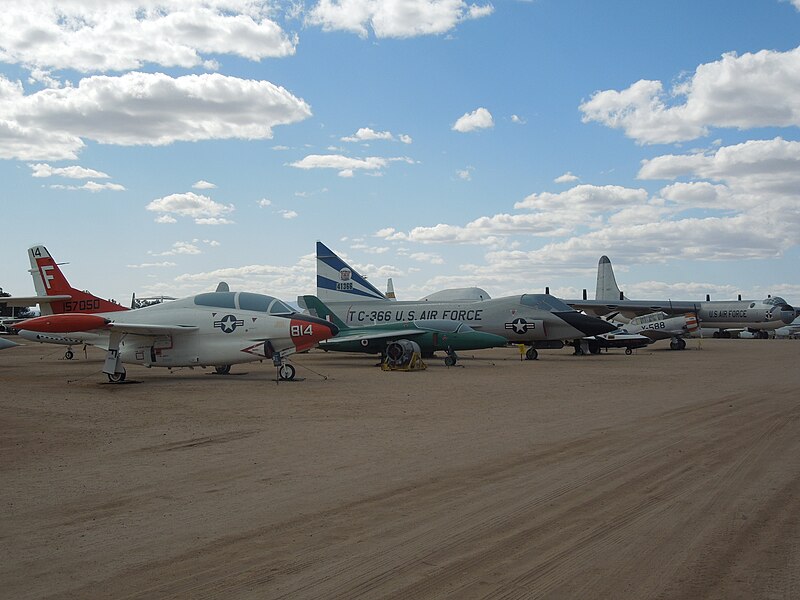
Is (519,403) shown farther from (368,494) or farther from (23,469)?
(23,469)

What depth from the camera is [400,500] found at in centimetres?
616

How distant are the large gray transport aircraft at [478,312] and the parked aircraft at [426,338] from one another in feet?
9.89

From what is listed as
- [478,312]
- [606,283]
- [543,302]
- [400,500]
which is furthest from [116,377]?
[606,283]

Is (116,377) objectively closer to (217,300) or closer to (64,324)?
(64,324)

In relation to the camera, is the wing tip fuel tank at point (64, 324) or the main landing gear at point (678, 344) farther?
the main landing gear at point (678, 344)

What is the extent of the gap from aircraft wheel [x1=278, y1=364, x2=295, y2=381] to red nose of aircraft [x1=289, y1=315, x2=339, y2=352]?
90cm

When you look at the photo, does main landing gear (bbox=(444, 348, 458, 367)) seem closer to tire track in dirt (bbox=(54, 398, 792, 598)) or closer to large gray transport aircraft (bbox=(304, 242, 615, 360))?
large gray transport aircraft (bbox=(304, 242, 615, 360))

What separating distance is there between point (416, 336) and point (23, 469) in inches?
763

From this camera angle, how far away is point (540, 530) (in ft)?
17.4

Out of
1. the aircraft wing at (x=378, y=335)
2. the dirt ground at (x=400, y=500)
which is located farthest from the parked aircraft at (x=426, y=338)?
the dirt ground at (x=400, y=500)

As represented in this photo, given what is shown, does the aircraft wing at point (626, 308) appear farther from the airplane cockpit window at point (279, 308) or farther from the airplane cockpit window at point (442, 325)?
the airplane cockpit window at point (279, 308)

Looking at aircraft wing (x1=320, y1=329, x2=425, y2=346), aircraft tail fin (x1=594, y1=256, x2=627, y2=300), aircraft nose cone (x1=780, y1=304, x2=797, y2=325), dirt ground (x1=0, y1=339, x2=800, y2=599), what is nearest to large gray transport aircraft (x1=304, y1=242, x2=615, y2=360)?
aircraft wing (x1=320, y1=329, x2=425, y2=346)

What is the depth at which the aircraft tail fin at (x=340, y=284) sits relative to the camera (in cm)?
3562

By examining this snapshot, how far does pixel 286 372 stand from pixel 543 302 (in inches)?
551
